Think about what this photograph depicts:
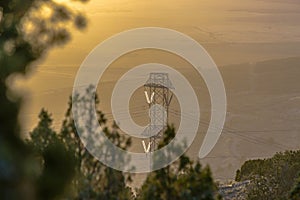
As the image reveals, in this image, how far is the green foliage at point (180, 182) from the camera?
5.95 metres

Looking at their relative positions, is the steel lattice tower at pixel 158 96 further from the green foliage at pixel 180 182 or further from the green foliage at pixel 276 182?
the green foliage at pixel 180 182

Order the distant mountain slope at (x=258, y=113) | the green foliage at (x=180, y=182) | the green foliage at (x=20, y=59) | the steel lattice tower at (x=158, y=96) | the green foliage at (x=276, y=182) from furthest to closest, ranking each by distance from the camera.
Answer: the distant mountain slope at (x=258, y=113)
the steel lattice tower at (x=158, y=96)
the green foliage at (x=276, y=182)
the green foliage at (x=180, y=182)
the green foliage at (x=20, y=59)

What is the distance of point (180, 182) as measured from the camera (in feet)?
20.1

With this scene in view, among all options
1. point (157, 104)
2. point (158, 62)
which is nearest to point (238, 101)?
point (158, 62)

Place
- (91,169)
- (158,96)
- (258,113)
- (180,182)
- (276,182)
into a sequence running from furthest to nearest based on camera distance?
(258,113)
(158,96)
(276,182)
(91,169)
(180,182)

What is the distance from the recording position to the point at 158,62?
36.7m

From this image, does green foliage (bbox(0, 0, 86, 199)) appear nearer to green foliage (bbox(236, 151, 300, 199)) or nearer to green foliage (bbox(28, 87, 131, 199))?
green foliage (bbox(28, 87, 131, 199))

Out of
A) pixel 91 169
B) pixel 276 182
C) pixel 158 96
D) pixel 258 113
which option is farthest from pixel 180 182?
pixel 258 113

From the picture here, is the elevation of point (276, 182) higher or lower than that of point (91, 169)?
higher

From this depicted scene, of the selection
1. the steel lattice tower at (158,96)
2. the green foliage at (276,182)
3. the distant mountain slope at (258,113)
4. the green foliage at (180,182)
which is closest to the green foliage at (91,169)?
the green foliage at (180,182)

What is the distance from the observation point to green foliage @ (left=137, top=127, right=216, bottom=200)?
5945mm

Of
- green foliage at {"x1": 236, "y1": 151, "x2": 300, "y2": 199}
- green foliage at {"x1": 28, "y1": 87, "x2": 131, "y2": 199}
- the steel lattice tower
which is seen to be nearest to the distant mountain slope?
the steel lattice tower

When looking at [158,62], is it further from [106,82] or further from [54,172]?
[54,172]

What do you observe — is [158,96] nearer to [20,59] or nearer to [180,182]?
[180,182]
